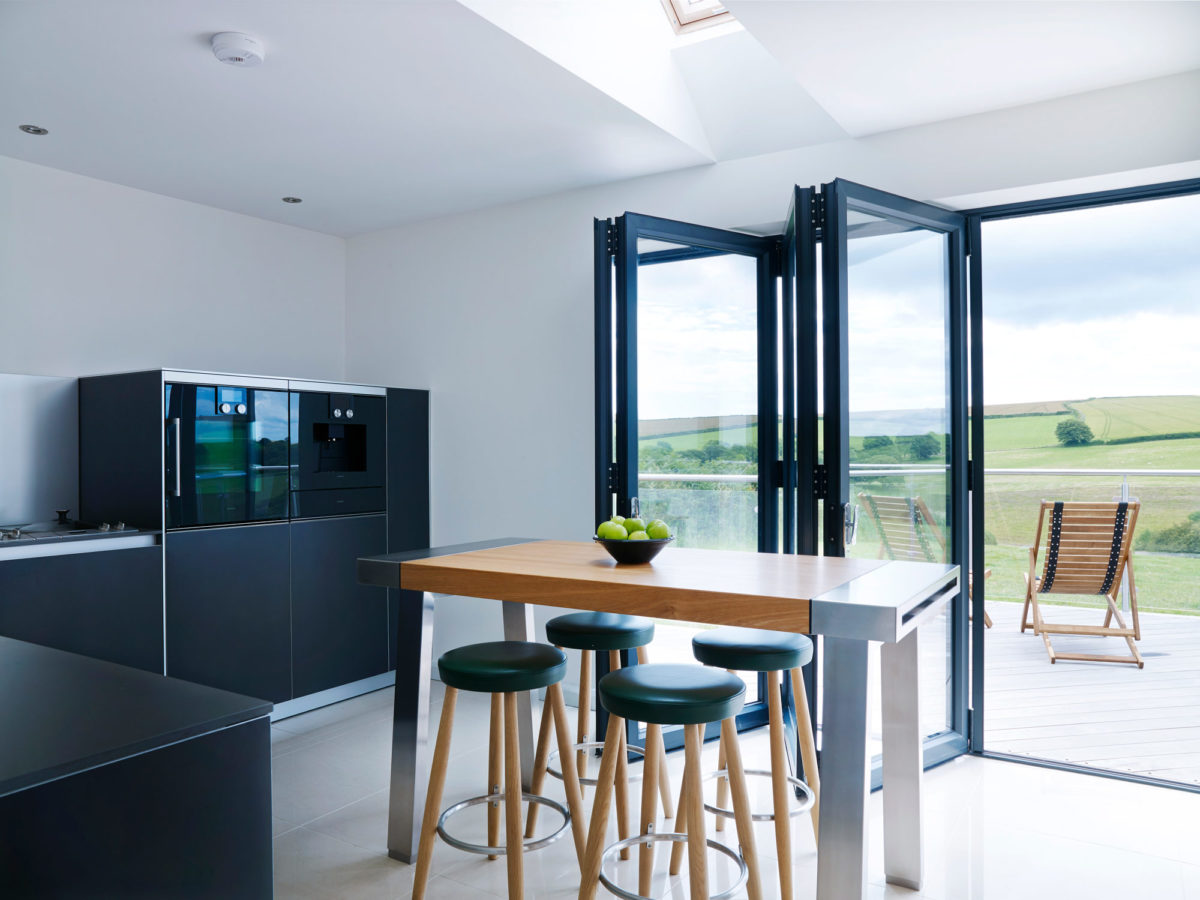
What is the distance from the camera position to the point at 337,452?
408 centimetres

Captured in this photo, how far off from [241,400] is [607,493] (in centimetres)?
171

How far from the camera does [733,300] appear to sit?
3523 mm

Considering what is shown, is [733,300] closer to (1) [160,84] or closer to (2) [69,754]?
(1) [160,84]

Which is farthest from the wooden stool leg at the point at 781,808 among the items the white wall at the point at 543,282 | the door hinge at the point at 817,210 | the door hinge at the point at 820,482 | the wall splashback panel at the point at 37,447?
the wall splashback panel at the point at 37,447

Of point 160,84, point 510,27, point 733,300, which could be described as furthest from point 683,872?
point 160,84

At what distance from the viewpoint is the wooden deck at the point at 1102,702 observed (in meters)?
3.38

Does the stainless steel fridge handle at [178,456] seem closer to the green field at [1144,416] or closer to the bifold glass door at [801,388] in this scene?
the bifold glass door at [801,388]

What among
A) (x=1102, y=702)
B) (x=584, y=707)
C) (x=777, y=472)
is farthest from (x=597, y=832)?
(x=1102, y=702)

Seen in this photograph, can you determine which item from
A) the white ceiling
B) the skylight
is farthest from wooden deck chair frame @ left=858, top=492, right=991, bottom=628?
the skylight

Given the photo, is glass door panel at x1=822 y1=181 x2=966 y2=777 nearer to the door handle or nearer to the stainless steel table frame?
the door handle

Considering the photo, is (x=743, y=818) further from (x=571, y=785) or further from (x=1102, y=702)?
(x=1102, y=702)

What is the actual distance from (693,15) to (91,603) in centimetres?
330

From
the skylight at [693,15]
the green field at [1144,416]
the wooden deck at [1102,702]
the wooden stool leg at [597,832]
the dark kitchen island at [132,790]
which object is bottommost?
the wooden deck at [1102,702]

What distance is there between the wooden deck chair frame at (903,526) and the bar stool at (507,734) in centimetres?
147
